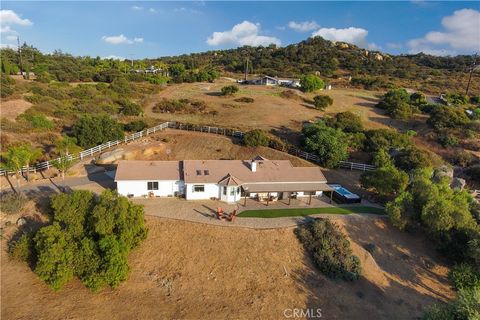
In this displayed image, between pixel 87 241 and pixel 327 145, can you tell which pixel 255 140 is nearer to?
pixel 327 145

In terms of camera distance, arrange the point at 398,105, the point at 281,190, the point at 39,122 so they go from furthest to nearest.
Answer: the point at 398,105, the point at 39,122, the point at 281,190

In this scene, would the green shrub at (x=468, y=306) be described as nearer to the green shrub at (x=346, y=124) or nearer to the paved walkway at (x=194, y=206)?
the paved walkway at (x=194, y=206)

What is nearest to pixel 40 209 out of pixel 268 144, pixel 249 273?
pixel 249 273

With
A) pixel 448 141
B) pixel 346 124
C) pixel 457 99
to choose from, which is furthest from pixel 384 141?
pixel 457 99

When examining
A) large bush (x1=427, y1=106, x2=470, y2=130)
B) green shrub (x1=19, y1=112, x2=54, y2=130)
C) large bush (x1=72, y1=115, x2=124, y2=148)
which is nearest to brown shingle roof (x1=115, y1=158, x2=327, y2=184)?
large bush (x1=72, y1=115, x2=124, y2=148)

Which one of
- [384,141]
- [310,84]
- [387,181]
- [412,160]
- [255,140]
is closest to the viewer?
[387,181]
